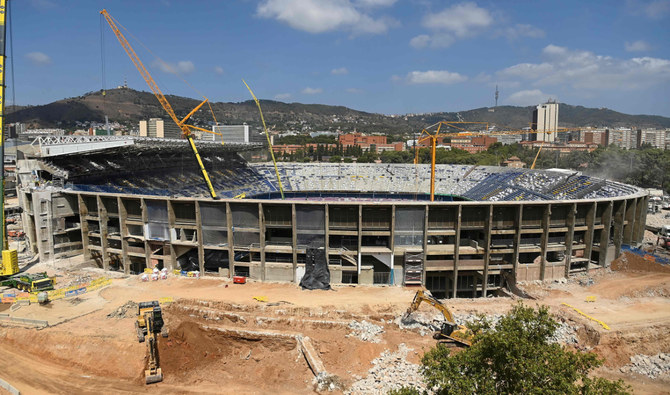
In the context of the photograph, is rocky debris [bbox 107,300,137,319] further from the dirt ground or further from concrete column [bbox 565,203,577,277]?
concrete column [bbox 565,203,577,277]

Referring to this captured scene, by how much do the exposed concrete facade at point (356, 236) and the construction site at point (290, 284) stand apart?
0.20m

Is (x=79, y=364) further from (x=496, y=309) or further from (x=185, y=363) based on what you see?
(x=496, y=309)

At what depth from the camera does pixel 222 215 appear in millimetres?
42625

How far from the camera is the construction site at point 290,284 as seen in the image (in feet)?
92.1

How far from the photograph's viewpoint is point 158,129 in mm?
147750

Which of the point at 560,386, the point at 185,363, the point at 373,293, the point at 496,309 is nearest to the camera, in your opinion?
the point at 560,386

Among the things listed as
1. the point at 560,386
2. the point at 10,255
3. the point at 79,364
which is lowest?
the point at 79,364

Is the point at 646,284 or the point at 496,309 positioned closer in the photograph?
the point at 496,309

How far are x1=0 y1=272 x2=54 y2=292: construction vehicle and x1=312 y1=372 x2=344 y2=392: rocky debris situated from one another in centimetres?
2824

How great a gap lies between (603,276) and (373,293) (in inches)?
1014

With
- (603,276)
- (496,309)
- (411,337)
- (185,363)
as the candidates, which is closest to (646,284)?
(603,276)

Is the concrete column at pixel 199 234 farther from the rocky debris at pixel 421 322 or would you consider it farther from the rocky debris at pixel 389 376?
the rocky debris at pixel 389 376

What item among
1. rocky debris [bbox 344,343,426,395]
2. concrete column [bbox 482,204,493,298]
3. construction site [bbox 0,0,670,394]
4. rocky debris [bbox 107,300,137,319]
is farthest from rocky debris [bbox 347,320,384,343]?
rocky debris [bbox 107,300,137,319]

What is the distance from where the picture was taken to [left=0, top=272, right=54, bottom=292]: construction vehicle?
3775 cm
